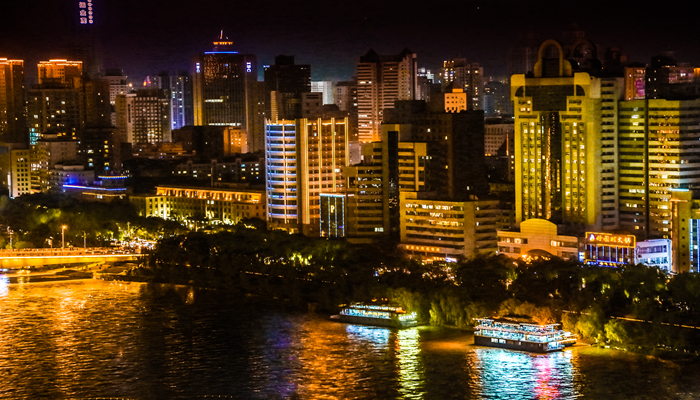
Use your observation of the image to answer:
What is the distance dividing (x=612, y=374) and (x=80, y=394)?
586cm

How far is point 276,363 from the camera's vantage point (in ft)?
53.6

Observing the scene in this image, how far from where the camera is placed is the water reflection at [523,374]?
14891 millimetres

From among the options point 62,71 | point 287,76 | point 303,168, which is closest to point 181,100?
point 62,71

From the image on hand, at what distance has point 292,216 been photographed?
84.1 feet

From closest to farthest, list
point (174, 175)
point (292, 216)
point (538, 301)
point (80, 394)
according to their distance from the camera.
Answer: point (80, 394) < point (538, 301) < point (292, 216) < point (174, 175)

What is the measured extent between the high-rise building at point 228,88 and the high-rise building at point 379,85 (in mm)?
7181

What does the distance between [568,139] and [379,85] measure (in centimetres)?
1378

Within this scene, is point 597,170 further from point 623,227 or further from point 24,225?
point 24,225

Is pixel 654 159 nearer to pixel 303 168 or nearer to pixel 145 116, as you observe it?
pixel 303 168

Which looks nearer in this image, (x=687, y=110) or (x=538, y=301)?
(x=538, y=301)

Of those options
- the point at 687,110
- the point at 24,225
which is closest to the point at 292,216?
the point at 24,225

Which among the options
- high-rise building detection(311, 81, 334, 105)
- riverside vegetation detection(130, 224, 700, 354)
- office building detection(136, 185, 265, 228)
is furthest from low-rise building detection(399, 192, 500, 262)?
high-rise building detection(311, 81, 334, 105)

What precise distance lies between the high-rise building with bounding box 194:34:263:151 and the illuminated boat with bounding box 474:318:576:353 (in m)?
25.5

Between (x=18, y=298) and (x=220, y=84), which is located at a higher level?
(x=220, y=84)
